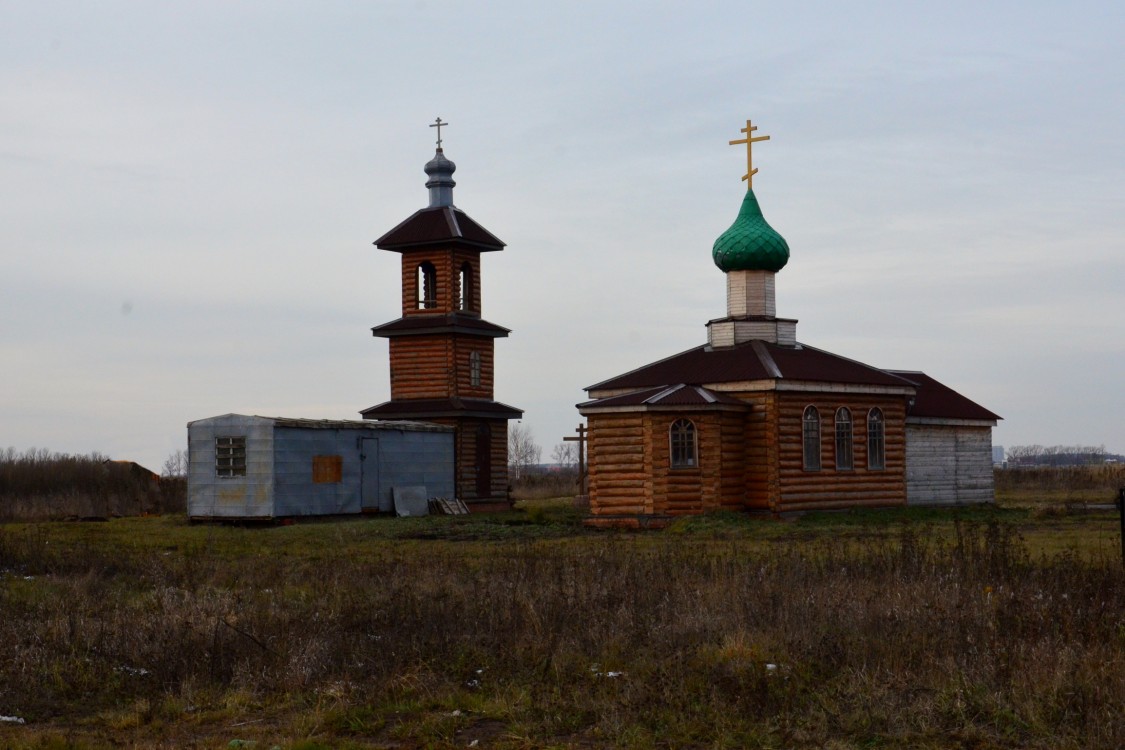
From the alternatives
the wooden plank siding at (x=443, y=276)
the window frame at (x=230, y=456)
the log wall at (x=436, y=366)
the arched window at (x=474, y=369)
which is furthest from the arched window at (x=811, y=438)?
the window frame at (x=230, y=456)

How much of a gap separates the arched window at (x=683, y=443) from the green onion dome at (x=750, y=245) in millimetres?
7033

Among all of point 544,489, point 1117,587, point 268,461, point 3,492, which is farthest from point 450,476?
point 1117,587

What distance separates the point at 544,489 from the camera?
58500 mm

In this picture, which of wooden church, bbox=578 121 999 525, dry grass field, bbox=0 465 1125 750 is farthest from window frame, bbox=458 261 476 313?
dry grass field, bbox=0 465 1125 750

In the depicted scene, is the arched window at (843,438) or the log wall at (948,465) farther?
the log wall at (948,465)

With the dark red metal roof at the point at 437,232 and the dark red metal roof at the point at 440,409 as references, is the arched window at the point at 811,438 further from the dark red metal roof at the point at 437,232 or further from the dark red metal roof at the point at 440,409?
the dark red metal roof at the point at 437,232

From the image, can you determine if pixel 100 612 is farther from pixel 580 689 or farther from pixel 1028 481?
pixel 1028 481

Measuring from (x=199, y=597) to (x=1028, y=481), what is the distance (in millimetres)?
49147

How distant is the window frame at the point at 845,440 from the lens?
115ft

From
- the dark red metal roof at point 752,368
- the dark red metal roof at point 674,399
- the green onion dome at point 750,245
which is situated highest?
the green onion dome at point 750,245

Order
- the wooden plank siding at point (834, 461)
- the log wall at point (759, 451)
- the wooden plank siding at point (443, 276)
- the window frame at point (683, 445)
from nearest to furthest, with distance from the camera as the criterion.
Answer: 1. the window frame at point (683, 445)
2. the log wall at point (759, 451)
3. the wooden plank siding at point (834, 461)
4. the wooden plank siding at point (443, 276)

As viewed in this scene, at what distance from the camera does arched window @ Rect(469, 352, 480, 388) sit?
4297 cm

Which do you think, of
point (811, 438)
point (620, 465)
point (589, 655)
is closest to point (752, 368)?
point (811, 438)

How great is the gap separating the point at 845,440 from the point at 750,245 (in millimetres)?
6005
